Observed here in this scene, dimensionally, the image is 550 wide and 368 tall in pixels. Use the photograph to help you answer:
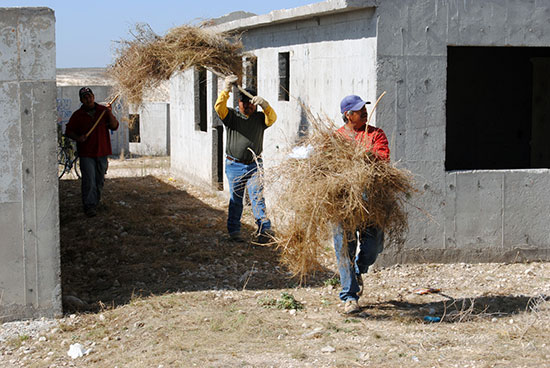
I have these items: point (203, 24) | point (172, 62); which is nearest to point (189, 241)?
point (172, 62)

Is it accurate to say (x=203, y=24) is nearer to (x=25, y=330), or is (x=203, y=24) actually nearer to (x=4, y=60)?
(x=4, y=60)

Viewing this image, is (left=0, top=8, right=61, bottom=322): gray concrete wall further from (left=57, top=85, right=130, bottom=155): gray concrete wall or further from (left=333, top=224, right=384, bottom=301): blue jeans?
(left=57, top=85, right=130, bottom=155): gray concrete wall

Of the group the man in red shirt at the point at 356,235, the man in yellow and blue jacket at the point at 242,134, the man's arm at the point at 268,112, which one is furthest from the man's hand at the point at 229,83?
the man in red shirt at the point at 356,235

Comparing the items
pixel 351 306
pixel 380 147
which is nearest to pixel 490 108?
pixel 380 147

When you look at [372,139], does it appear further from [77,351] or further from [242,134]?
[242,134]

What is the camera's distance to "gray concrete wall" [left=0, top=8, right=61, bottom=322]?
225 inches

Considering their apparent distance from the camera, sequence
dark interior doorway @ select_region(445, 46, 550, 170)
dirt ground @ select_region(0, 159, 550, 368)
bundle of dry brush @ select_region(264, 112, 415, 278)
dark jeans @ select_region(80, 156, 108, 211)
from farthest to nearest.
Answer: dark interior doorway @ select_region(445, 46, 550, 170), dark jeans @ select_region(80, 156, 108, 211), bundle of dry brush @ select_region(264, 112, 415, 278), dirt ground @ select_region(0, 159, 550, 368)

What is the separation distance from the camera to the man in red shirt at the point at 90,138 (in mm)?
9914

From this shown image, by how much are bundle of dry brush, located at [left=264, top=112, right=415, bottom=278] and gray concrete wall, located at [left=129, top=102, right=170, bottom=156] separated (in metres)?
15.9

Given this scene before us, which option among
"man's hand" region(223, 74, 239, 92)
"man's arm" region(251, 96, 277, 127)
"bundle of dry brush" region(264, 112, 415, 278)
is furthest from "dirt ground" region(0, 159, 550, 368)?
"man's hand" region(223, 74, 239, 92)

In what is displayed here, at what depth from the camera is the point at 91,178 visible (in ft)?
33.1

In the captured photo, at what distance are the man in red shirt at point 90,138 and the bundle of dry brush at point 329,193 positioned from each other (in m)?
4.91

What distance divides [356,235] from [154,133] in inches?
642

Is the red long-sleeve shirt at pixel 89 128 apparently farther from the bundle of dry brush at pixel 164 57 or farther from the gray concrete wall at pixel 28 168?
the gray concrete wall at pixel 28 168
